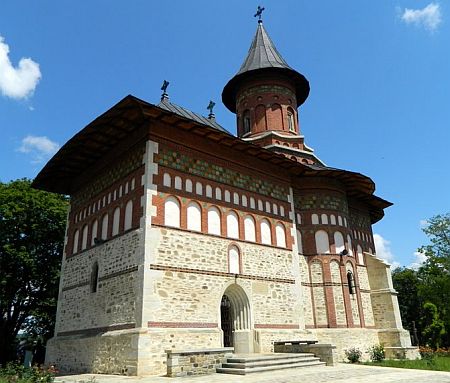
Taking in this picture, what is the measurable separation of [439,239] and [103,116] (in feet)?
71.6

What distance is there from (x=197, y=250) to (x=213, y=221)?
1.24 meters

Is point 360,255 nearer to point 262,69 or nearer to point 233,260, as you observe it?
point 233,260

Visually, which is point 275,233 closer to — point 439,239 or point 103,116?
point 103,116

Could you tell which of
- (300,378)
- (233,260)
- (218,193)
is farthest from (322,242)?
(300,378)

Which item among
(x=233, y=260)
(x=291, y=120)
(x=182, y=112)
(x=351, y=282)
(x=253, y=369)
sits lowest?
(x=253, y=369)

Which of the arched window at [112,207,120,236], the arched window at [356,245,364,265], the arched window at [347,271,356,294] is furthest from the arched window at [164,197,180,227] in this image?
the arched window at [356,245,364,265]

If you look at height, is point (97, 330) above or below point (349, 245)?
below

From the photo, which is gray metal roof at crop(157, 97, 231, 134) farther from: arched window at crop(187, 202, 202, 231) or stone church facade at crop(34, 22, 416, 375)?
arched window at crop(187, 202, 202, 231)

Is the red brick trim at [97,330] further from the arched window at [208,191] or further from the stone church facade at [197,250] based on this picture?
the arched window at [208,191]

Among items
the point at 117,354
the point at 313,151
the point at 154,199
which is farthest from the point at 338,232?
the point at 117,354

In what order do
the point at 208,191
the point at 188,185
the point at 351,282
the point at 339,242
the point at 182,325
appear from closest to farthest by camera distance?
1. the point at 182,325
2. the point at 188,185
3. the point at 208,191
4. the point at 351,282
5. the point at 339,242

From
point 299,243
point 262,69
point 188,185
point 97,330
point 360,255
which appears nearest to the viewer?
point 97,330

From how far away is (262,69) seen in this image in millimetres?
19547

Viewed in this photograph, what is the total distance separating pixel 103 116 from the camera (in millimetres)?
11758
